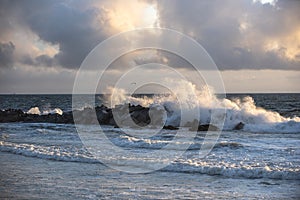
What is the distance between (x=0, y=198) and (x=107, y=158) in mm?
4659

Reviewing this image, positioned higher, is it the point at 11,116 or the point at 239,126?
the point at 239,126

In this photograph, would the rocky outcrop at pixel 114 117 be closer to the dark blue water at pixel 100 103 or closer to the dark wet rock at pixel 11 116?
the dark wet rock at pixel 11 116

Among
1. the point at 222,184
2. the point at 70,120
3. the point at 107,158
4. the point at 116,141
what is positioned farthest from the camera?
the point at 70,120

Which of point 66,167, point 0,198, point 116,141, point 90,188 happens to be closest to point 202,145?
point 116,141

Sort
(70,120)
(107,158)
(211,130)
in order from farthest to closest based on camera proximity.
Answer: (70,120) < (211,130) < (107,158)

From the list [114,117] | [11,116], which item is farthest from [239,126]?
[11,116]

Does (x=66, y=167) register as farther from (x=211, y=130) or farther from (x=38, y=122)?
(x=38, y=122)

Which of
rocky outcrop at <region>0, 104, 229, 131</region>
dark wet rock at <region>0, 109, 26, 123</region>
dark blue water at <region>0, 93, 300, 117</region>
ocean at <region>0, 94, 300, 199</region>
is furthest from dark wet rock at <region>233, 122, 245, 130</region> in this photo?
dark blue water at <region>0, 93, 300, 117</region>

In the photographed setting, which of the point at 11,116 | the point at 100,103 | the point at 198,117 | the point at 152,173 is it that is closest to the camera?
the point at 152,173

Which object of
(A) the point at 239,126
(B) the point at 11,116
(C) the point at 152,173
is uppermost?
(A) the point at 239,126

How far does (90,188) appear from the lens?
7996 mm

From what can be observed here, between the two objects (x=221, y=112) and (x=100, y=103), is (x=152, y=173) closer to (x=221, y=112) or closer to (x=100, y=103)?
(x=221, y=112)

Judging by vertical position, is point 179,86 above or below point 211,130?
above

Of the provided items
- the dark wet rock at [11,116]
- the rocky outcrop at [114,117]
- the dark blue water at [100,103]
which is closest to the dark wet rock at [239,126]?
the rocky outcrop at [114,117]
